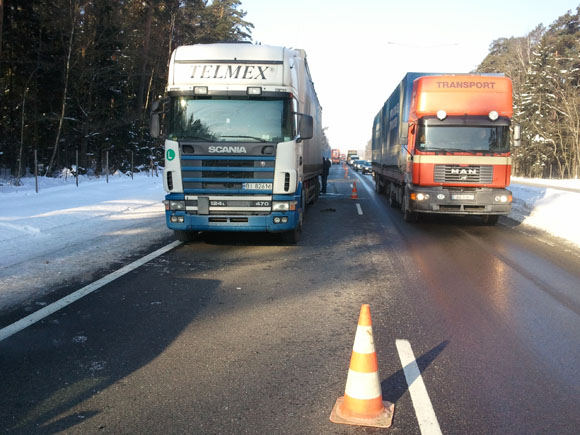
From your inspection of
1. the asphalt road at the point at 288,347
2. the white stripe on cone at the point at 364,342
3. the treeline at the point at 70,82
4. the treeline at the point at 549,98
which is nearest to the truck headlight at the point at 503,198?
the asphalt road at the point at 288,347

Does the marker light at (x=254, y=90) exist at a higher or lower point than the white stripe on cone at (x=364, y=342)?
higher

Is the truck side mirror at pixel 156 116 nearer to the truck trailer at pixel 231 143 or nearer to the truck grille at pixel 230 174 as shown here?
the truck trailer at pixel 231 143

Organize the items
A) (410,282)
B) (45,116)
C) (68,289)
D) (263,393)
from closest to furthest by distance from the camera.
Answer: (263,393)
(68,289)
(410,282)
(45,116)

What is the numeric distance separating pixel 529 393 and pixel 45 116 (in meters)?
24.9

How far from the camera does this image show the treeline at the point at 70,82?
73.6 ft

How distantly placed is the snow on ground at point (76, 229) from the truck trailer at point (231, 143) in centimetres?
149

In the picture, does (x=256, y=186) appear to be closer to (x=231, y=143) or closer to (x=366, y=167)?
(x=231, y=143)

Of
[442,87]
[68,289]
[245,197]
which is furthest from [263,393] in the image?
[442,87]

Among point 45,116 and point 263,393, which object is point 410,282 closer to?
point 263,393

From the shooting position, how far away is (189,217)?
875 cm

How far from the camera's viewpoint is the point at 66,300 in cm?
558

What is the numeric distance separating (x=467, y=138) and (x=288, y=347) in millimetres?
9138

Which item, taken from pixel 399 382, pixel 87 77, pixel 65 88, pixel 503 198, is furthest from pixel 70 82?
pixel 399 382

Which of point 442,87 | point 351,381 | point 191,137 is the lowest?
point 351,381
